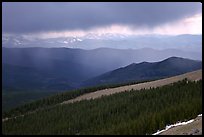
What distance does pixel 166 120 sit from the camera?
41.2 meters

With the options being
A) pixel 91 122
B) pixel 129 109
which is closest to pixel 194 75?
pixel 129 109

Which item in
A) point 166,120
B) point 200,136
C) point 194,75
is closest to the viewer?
point 200,136

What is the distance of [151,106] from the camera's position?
230 ft

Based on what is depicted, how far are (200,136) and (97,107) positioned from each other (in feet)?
213

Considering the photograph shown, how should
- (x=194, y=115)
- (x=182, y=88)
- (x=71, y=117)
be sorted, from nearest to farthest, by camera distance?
(x=194, y=115) → (x=182, y=88) → (x=71, y=117)

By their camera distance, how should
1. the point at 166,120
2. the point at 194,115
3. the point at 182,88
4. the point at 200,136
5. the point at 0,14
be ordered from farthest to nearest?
the point at 182,88 < the point at 166,120 < the point at 194,115 < the point at 0,14 < the point at 200,136

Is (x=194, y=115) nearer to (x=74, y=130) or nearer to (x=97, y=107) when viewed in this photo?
(x=74, y=130)

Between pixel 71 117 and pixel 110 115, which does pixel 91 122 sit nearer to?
pixel 110 115

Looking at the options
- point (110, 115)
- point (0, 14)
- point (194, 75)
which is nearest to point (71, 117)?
point (110, 115)

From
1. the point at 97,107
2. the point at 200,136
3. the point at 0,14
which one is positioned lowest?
the point at 200,136

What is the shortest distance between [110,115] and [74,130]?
896 centimetres

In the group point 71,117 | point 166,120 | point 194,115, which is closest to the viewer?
point 194,115

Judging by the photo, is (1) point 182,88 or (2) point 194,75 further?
(2) point 194,75

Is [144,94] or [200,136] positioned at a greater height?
[144,94]
